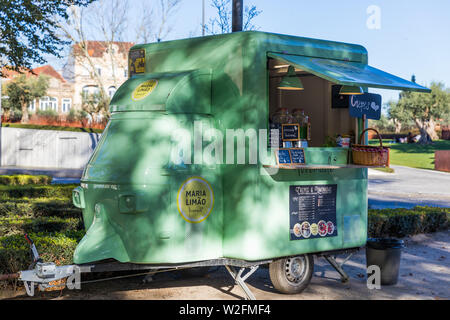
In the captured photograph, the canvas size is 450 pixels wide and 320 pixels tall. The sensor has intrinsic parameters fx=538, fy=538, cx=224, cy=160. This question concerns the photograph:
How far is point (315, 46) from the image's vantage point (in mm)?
7152

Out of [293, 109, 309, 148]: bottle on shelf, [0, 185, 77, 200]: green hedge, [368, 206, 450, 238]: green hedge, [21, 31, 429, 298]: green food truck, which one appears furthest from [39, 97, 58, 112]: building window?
[21, 31, 429, 298]: green food truck

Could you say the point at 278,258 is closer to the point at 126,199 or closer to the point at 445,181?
the point at 126,199

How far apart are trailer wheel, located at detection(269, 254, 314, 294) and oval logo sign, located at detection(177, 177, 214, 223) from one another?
1.21 m

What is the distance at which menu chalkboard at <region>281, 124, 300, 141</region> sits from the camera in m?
7.18

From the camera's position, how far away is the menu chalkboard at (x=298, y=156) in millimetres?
6773

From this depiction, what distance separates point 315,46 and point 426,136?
6679cm

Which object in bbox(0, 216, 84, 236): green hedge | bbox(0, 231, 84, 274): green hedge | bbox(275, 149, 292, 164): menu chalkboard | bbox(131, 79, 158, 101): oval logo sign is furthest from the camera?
bbox(0, 216, 84, 236): green hedge

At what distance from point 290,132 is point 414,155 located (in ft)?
166

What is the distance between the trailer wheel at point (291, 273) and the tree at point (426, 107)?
6259 cm

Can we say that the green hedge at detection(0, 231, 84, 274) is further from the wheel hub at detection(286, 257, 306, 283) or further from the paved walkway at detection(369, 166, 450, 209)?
the paved walkway at detection(369, 166, 450, 209)

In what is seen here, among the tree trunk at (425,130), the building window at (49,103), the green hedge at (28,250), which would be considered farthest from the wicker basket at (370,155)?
the building window at (49,103)

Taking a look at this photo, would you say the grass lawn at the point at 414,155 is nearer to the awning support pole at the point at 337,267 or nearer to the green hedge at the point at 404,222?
the green hedge at the point at 404,222

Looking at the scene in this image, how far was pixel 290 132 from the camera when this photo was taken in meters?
7.22
